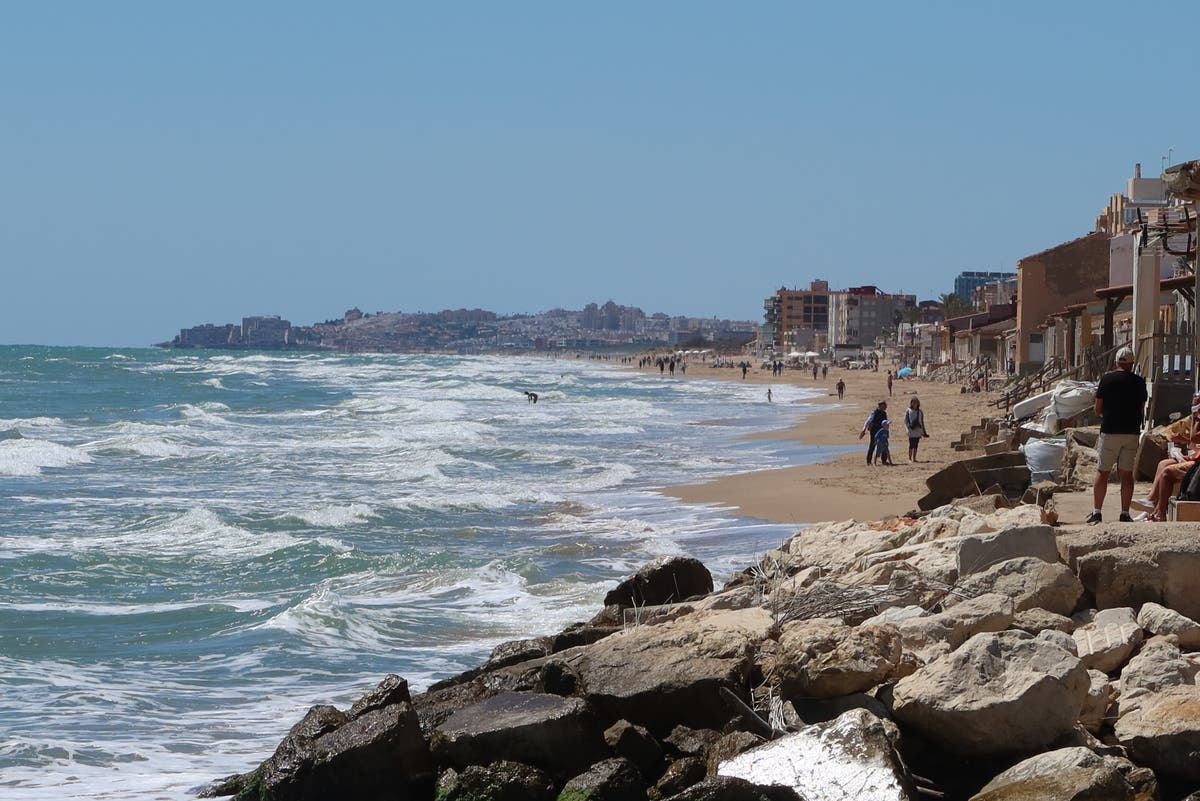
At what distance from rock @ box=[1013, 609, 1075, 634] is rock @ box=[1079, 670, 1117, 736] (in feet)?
1.97

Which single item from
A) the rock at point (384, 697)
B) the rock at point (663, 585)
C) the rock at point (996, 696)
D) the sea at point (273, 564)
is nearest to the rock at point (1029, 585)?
the rock at point (996, 696)

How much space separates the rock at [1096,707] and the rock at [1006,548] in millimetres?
1609

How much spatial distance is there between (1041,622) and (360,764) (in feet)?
11.7

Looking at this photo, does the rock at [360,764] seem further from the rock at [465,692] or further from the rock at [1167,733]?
the rock at [1167,733]

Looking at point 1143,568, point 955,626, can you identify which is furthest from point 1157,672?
point 1143,568

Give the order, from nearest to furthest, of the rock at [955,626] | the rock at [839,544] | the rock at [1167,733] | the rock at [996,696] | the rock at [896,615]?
the rock at [1167,733]
the rock at [996,696]
the rock at [955,626]
the rock at [896,615]
the rock at [839,544]

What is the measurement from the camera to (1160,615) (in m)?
7.18

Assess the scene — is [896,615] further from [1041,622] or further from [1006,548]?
[1006,548]

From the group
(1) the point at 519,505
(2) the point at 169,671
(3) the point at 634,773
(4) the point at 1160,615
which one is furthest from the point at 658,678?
(1) the point at 519,505

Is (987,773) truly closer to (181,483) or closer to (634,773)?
(634,773)

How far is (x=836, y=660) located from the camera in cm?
669

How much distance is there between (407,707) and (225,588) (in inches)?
307

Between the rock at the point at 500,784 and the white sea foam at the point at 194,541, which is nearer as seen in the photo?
the rock at the point at 500,784

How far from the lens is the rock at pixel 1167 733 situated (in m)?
5.93
